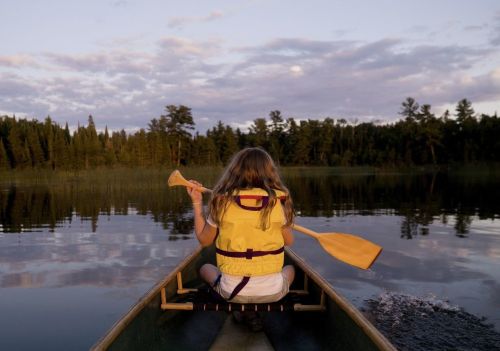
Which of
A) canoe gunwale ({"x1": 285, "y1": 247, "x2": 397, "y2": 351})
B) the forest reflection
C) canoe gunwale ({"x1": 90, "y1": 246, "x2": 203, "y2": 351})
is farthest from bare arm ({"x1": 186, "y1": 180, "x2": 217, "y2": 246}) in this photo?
the forest reflection

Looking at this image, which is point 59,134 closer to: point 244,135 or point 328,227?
point 244,135

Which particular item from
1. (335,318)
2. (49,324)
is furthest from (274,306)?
(49,324)

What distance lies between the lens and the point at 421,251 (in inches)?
336

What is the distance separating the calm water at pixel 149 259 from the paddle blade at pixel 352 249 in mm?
1081

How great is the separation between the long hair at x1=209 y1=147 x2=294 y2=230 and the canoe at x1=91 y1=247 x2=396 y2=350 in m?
0.72

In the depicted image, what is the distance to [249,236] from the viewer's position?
3279 mm

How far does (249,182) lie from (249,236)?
391 millimetres

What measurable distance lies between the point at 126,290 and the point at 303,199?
535 inches

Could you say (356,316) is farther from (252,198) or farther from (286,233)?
(252,198)

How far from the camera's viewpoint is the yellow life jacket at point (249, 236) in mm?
3256

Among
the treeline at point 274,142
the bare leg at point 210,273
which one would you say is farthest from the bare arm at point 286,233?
the treeline at point 274,142

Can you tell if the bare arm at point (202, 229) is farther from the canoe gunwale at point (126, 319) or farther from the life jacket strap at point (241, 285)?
the canoe gunwale at point (126, 319)

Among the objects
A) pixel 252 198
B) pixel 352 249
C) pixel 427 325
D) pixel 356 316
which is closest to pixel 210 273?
pixel 252 198

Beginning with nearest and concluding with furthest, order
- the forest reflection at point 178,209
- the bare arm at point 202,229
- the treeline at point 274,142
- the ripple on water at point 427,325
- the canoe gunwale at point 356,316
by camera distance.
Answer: the canoe gunwale at point 356,316 < the bare arm at point 202,229 < the ripple on water at point 427,325 < the forest reflection at point 178,209 < the treeline at point 274,142
